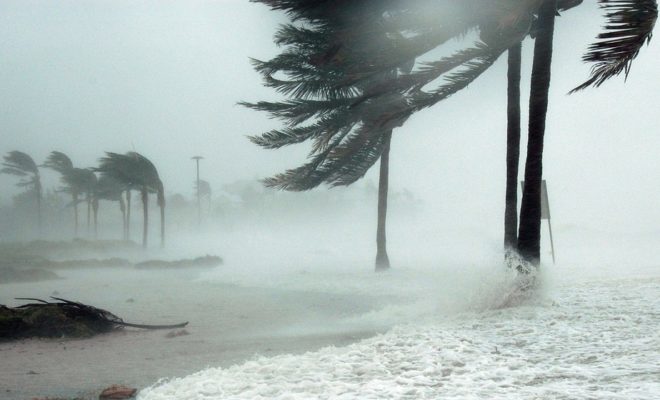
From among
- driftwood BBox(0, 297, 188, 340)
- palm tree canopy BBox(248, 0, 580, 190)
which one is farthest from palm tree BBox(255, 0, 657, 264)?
driftwood BBox(0, 297, 188, 340)

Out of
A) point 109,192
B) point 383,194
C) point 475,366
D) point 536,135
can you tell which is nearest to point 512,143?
point 536,135

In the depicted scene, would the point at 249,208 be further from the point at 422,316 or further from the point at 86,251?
the point at 422,316

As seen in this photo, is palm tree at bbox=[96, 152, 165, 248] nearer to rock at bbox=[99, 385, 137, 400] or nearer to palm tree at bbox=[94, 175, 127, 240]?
palm tree at bbox=[94, 175, 127, 240]

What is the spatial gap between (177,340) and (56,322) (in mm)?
2027

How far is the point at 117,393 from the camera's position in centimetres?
464

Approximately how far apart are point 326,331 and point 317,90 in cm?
888

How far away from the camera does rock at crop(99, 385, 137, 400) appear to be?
462 cm

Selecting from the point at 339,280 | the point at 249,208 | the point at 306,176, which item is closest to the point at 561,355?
the point at 306,176

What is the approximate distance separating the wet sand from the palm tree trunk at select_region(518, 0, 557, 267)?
3114 mm

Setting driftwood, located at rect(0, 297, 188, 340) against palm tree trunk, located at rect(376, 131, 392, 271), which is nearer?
driftwood, located at rect(0, 297, 188, 340)

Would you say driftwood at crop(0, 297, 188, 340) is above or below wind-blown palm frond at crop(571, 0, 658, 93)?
below

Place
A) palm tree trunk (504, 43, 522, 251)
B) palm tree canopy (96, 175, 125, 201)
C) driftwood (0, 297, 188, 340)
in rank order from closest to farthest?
1. driftwood (0, 297, 188, 340)
2. palm tree trunk (504, 43, 522, 251)
3. palm tree canopy (96, 175, 125, 201)

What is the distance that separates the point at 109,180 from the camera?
47.6 meters

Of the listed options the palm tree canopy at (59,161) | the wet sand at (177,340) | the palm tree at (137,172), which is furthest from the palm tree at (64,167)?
the wet sand at (177,340)
